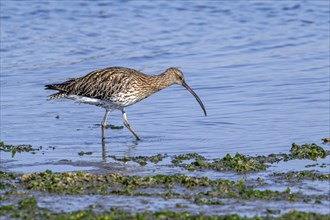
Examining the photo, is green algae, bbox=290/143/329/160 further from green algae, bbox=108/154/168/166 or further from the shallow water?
green algae, bbox=108/154/168/166

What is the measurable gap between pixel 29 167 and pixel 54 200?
7.11 feet

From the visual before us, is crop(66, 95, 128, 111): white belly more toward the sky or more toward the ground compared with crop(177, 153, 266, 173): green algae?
more toward the sky

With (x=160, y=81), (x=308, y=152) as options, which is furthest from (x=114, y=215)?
(x=160, y=81)

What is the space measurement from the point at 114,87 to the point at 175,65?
20.7ft

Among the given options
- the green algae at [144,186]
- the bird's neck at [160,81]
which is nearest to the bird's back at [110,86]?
the bird's neck at [160,81]

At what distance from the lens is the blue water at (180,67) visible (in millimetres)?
14703

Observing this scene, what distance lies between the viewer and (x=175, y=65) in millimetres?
21781

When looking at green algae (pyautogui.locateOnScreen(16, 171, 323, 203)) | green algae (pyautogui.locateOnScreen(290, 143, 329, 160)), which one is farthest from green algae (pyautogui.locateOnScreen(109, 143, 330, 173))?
green algae (pyautogui.locateOnScreen(16, 171, 323, 203))

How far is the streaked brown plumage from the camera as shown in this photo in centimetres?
1558

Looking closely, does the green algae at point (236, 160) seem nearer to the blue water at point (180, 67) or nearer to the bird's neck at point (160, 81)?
the blue water at point (180, 67)

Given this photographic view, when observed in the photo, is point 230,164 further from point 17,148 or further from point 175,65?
point 175,65

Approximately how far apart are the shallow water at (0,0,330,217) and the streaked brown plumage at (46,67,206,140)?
496mm

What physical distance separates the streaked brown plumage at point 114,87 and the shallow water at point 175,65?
0.50 m

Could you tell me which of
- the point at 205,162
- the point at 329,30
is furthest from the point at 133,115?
the point at 329,30
